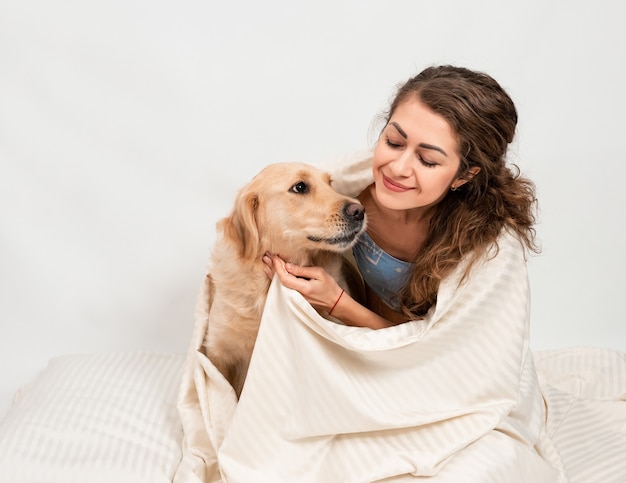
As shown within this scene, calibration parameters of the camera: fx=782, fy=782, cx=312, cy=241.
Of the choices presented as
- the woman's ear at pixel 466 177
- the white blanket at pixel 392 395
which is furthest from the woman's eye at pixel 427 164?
the white blanket at pixel 392 395

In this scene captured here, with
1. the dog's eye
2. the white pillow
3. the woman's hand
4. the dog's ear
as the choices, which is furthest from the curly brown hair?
the white pillow

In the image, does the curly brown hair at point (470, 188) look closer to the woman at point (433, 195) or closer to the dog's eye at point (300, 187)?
the woman at point (433, 195)

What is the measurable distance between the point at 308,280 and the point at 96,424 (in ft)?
2.85

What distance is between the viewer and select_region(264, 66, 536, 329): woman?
7.13ft

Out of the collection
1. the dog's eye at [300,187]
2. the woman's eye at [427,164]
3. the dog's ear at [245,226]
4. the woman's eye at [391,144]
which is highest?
the woman's eye at [391,144]

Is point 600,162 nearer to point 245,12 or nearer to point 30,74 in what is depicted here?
point 245,12

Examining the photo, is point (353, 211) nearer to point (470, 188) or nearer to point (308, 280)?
point (308, 280)

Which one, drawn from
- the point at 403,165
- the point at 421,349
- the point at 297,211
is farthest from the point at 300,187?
the point at 421,349

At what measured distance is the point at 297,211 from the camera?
7.30 ft

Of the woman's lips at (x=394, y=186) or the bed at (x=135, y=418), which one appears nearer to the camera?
the woman's lips at (x=394, y=186)

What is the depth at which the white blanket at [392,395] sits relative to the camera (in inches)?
86.0

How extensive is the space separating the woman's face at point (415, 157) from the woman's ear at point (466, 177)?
0.02 m

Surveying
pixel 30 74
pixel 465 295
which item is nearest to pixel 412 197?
pixel 465 295

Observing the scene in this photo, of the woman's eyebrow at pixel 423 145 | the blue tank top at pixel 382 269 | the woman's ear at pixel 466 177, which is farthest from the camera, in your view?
the blue tank top at pixel 382 269
